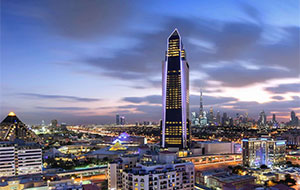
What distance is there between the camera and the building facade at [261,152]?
34.2m

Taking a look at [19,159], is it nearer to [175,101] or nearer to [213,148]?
[175,101]

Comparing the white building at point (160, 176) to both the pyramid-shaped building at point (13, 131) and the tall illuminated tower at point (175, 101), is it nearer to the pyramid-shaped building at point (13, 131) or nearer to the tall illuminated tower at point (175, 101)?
the tall illuminated tower at point (175, 101)

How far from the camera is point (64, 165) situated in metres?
33.4

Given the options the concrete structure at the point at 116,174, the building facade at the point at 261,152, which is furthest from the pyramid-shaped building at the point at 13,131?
the building facade at the point at 261,152

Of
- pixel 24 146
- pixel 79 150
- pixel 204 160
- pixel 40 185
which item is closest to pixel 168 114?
pixel 204 160

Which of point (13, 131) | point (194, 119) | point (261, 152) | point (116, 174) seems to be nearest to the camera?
point (116, 174)

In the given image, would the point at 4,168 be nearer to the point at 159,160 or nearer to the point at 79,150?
the point at 159,160

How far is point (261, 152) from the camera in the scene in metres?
34.5

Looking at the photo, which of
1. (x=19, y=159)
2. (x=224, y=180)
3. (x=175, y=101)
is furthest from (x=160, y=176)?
(x=175, y=101)

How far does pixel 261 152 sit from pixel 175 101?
19.3 meters

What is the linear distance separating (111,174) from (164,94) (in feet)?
102

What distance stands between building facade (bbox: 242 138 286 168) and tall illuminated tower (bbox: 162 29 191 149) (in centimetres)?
1516

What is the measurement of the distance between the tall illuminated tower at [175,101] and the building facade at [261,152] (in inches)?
597

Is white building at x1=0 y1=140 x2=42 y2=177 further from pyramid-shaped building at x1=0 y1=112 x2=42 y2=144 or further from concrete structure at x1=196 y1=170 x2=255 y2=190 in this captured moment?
concrete structure at x1=196 y1=170 x2=255 y2=190
